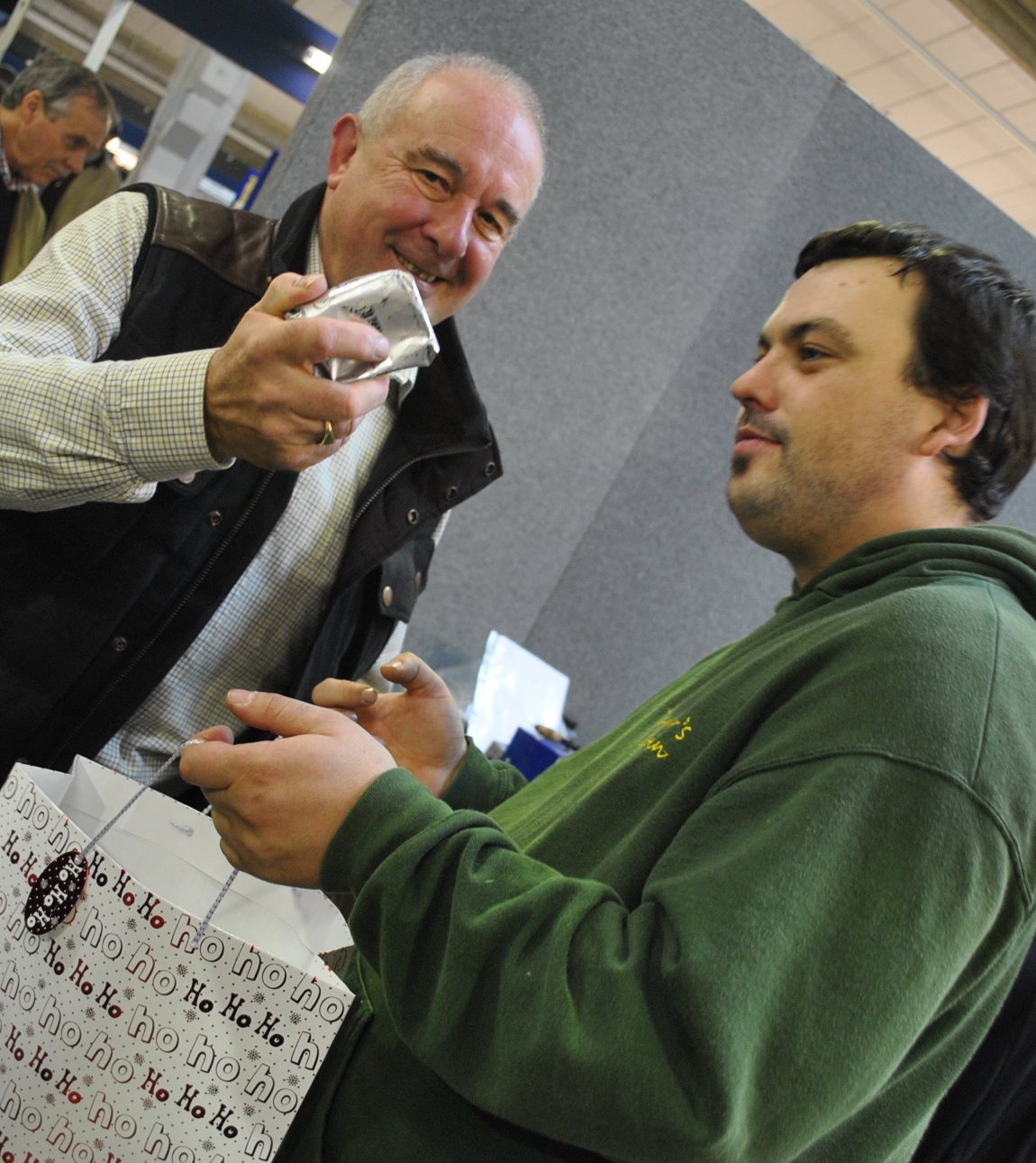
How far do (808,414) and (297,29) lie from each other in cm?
344

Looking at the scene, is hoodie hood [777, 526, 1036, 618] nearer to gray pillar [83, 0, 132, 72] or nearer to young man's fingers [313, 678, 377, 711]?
young man's fingers [313, 678, 377, 711]

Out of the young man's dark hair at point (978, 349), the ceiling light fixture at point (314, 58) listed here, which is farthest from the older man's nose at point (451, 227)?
the ceiling light fixture at point (314, 58)

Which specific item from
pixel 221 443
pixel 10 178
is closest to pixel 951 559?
pixel 221 443

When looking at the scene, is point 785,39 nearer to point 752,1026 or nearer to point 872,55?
point 752,1026

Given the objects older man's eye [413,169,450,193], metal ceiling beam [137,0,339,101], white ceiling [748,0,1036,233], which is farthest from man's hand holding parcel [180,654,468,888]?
white ceiling [748,0,1036,233]

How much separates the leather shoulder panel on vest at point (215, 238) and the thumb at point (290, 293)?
1.06 feet

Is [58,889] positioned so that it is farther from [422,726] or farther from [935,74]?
[935,74]

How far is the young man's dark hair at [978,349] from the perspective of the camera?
0.75 meters

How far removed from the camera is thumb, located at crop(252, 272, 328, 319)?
64 cm

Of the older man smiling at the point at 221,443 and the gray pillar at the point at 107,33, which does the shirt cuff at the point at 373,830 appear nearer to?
the older man smiling at the point at 221,443

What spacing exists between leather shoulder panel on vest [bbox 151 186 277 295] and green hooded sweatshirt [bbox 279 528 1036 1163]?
662 millimetres

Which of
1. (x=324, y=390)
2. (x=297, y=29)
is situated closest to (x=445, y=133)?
(x=324, y=390)

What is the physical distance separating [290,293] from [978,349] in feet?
1.82

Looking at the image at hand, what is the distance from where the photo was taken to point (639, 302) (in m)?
1.95
